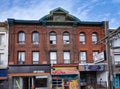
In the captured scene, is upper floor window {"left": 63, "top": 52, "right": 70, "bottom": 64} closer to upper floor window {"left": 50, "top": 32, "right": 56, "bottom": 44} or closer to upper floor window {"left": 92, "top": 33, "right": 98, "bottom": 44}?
upper floor window {"left": 50, "top": 32, "right": 56, "bottom": 44}

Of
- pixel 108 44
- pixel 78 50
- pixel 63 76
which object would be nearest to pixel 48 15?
pixel 78 50

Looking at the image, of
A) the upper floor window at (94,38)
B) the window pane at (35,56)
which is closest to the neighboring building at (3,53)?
the window pane at (35,56)

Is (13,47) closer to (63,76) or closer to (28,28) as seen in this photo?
(28,28)

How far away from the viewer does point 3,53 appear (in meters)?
37.0

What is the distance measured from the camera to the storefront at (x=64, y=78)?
36875mm

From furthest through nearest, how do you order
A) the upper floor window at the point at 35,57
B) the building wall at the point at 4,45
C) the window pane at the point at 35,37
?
the window pane at the point at 35,37 < the upper floor window at the point at 35,57 < the building wall at the point at 4,45

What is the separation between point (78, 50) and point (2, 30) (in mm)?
11749

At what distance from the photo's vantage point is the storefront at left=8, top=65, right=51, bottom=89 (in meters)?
36.3

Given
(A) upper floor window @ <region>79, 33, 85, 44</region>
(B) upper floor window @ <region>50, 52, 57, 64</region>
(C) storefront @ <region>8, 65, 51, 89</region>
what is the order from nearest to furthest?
1. (C) storefront @ <region>8, 65, 51, 89</region>
2. (B) upper floor window @ <region>50, 52, 57, 64</region>
3. (A) upper floor window @ <region>79, 33, 85, 44</region>

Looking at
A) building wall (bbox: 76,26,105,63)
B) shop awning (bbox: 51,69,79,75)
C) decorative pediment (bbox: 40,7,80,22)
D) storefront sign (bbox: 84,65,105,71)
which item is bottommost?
shop awning (bbox: 51,69,79,75)

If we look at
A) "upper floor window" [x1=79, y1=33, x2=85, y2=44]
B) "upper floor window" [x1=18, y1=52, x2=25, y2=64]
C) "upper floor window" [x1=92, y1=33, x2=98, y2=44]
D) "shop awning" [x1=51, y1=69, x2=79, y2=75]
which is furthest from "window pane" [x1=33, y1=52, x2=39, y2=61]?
"upper floor window" [x1=92, y1=33, x2=98, y2=44]

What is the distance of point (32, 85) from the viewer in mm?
36500

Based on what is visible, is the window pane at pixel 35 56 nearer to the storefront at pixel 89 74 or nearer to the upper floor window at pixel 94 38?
the storefront at pixel 89 74

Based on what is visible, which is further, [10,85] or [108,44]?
[10,85]
